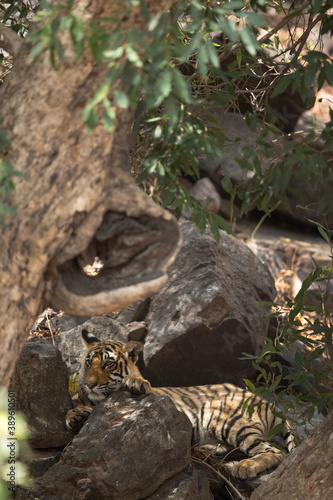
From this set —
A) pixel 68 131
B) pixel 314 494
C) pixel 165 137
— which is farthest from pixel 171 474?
pixel 68 131

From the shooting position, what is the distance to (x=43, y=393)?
4543 millimetres

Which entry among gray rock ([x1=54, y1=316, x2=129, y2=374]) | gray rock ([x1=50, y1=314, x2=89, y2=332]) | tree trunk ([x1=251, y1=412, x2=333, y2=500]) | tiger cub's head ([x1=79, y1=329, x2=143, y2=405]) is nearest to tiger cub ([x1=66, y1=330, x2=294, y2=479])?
tiger cub's head ([x1=79, y1=329, x2=143, y2=405])

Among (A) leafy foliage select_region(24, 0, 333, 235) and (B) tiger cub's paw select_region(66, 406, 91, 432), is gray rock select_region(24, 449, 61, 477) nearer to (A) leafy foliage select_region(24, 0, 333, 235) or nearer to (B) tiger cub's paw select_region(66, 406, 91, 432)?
(B) tiger cub's paw select_region(66, 406, 91, 432)

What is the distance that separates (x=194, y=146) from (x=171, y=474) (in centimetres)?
242

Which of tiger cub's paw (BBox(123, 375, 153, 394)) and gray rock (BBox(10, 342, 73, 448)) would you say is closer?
gray rock (BBox(10, 342, 73, 448))

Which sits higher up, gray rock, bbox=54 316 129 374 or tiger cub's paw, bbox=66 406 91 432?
tiger cub's paw, bbox=66 406 91 432

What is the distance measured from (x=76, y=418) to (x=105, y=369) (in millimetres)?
536

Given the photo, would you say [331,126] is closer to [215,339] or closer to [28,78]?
[28,78]

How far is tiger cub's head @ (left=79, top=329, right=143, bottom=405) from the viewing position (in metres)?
4.89

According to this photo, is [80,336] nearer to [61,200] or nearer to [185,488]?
[185,488]

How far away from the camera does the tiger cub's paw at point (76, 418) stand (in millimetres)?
4504

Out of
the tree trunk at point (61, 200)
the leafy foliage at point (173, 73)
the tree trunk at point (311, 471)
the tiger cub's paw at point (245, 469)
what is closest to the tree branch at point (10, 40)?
the tree trunk at point (61, 200)

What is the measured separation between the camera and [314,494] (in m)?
3.17

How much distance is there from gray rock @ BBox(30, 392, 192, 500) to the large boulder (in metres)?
1.64
